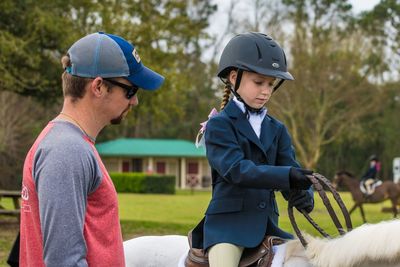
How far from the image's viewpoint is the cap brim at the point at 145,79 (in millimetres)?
2094

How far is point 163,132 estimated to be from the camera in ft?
186

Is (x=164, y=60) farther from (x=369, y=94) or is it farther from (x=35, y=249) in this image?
(x=369, y=94)

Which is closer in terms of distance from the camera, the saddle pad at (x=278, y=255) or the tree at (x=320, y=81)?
the saddle pad at (x=278, y=255)

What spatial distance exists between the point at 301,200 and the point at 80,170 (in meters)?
1.48

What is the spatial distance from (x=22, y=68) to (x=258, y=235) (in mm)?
12710

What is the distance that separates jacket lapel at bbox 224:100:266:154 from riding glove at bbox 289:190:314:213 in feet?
0.88

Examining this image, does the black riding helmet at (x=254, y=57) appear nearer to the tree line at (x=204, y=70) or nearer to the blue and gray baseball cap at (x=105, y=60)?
the blue and gray baseball cap at (x=105, y=60)

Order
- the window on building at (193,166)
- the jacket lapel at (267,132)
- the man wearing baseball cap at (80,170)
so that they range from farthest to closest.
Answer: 1. the window on building at (193,166)
2. the jacket lapel at (267,132)
3. the man wearing baseball cap at (80,170)

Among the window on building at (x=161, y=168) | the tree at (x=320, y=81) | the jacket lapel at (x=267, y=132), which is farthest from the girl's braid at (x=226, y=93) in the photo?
the window on building at (x=161, y=168)

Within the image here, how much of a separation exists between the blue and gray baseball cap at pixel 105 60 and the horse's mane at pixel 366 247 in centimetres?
106

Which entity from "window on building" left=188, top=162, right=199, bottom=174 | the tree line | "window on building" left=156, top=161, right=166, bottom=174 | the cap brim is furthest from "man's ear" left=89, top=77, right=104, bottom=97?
"window on building" left=156, top=161, right=166, bottom=174

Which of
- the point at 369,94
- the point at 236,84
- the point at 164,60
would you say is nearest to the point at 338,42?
the point at 369,94

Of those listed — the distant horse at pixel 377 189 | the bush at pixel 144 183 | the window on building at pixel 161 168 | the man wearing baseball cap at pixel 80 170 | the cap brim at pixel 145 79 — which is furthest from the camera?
the window on building at pixel 161 168

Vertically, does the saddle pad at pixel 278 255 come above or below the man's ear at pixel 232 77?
below
